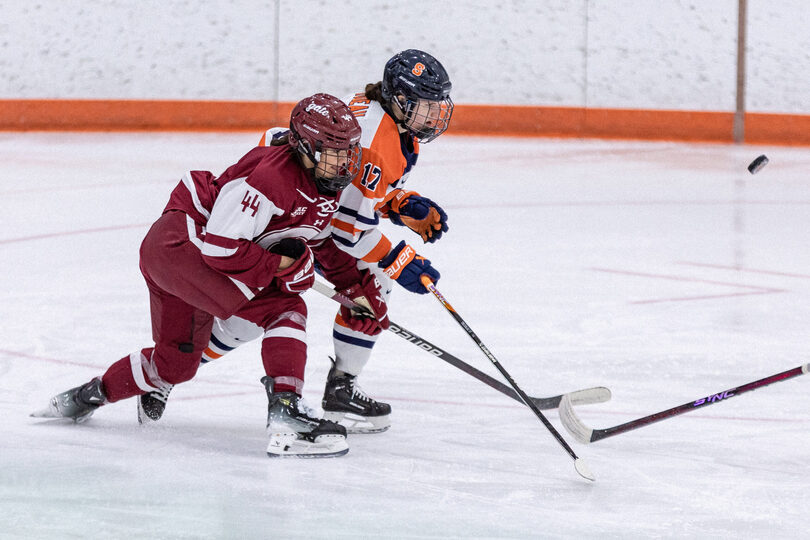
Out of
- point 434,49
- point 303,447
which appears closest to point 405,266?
point 303,447

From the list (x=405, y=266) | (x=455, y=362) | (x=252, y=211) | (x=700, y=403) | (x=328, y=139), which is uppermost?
(x=328, y=139)

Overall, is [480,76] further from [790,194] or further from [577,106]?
[790,194]

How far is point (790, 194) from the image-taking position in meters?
6.52

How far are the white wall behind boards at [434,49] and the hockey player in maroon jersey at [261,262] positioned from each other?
6515 mm

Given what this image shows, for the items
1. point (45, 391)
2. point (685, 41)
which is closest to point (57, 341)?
point (45, 391)

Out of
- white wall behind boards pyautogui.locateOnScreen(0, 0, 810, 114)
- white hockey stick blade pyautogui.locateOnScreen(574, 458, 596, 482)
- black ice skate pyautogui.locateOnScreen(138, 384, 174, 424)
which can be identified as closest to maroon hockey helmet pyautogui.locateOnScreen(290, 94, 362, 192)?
black ice skate pyautogui.locateOnScreen(138, 384, 174, 424)

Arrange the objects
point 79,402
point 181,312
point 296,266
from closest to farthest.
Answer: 1. point 296,266
2. point 181,312
3. point 79,402

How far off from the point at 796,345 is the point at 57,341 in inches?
82.4

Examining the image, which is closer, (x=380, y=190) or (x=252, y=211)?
(x=252, y=211)

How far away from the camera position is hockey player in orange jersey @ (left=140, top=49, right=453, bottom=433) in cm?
269

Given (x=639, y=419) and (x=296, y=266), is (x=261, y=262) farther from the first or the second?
(x=639, y=419)

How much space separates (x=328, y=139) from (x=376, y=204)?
32 cm

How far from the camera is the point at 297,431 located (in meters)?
2.53

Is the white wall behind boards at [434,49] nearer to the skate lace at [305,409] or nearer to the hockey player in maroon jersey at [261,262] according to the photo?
the hockey player in maroon jersey at [261,262]
